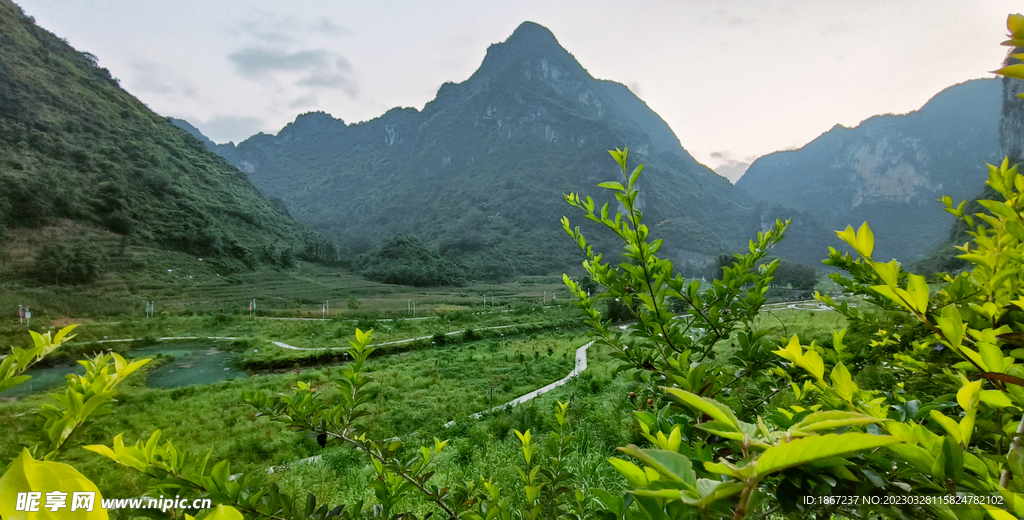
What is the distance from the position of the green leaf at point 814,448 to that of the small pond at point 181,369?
1362cm

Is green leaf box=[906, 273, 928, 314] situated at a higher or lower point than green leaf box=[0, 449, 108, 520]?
higher

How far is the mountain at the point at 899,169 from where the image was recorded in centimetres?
5747

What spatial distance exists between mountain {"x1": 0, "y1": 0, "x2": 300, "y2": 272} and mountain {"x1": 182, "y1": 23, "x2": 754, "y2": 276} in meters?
21.9

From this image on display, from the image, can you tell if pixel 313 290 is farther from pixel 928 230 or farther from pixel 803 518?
pixel 928 230

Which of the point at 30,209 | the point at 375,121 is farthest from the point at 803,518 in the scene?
the point at 375,121

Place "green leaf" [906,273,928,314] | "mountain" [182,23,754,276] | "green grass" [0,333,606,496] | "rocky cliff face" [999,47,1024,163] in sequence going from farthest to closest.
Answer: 1. "mountain" [182,23,754,276]
2. "rocky cliff face" [999,47,1024,163]
3. "green grass" [0,333,606,496]
4. "green leaf" [906,273,928,314]

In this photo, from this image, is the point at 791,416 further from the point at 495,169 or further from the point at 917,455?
the point at 495,169

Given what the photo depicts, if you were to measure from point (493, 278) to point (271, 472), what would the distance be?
122 ft

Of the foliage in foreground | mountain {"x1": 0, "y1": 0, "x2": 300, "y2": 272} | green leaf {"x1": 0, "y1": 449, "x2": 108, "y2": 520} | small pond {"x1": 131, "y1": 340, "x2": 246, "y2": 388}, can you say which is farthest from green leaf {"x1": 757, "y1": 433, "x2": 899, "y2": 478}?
mountain {"x1": 0, "y1": 0, "x2": 300, "y2": 272}

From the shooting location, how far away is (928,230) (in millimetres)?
52250

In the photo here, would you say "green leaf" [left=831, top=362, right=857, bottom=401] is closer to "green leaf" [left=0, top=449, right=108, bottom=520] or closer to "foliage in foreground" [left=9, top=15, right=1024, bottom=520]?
"foliage in foreground" [left=9, top=15, right=1024, bottom=520]

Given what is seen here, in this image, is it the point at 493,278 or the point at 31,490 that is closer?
the point at 31,490

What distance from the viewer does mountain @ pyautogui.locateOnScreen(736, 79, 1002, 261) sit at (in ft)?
189

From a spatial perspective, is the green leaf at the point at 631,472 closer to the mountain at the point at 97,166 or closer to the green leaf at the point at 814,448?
the green leaf at the point at 814,448
